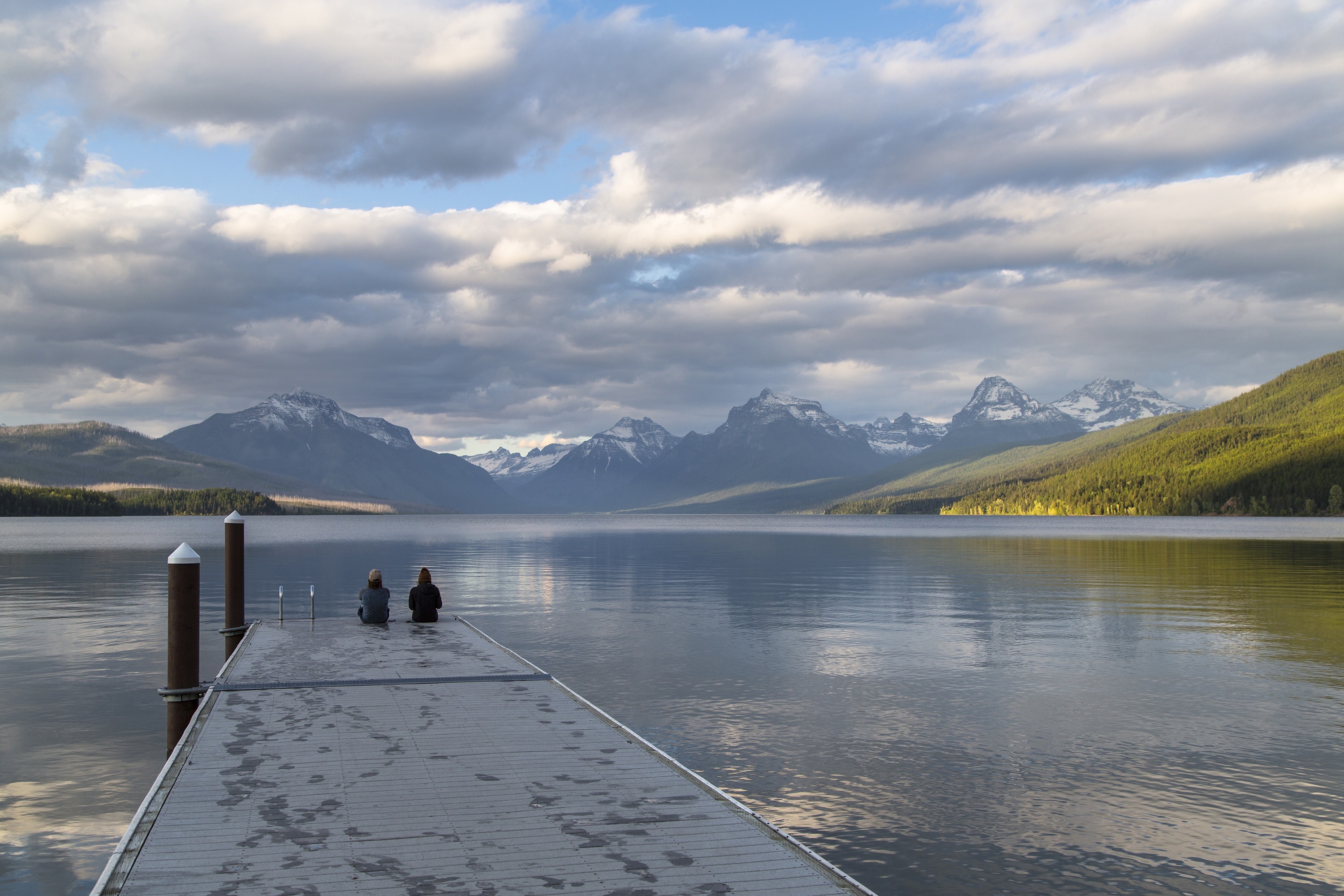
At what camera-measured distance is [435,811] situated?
40.3 feet

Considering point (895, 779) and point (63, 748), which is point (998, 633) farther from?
point (63, 748)

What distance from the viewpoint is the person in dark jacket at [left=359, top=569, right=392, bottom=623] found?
32.2 m

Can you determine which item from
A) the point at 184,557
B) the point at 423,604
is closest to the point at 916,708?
the point at 184,557

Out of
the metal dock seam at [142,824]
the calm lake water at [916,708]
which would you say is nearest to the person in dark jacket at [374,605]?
the calm lake water at [916,708]

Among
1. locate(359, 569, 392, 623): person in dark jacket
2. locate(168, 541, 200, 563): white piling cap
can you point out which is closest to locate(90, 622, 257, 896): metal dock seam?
locate(168, 541, 200, 563): white piling cap

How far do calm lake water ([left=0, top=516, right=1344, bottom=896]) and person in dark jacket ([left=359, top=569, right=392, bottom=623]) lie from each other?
4904 mm

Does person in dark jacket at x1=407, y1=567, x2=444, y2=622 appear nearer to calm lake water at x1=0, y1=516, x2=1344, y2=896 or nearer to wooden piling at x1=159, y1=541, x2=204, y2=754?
calm lake water at x1=0, y1=516, x2=1344, y2=896

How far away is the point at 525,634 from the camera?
37.3m

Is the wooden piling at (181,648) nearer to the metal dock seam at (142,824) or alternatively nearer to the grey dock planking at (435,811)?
the grey dock planking at (435,811)

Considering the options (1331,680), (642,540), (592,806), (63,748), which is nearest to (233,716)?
(63,748)

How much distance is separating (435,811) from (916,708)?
14.9m

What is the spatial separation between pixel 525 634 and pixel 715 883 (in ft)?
92.8

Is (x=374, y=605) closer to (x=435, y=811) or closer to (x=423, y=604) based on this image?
(x=423, y=604)

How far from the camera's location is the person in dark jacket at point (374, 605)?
3222 centimetres
